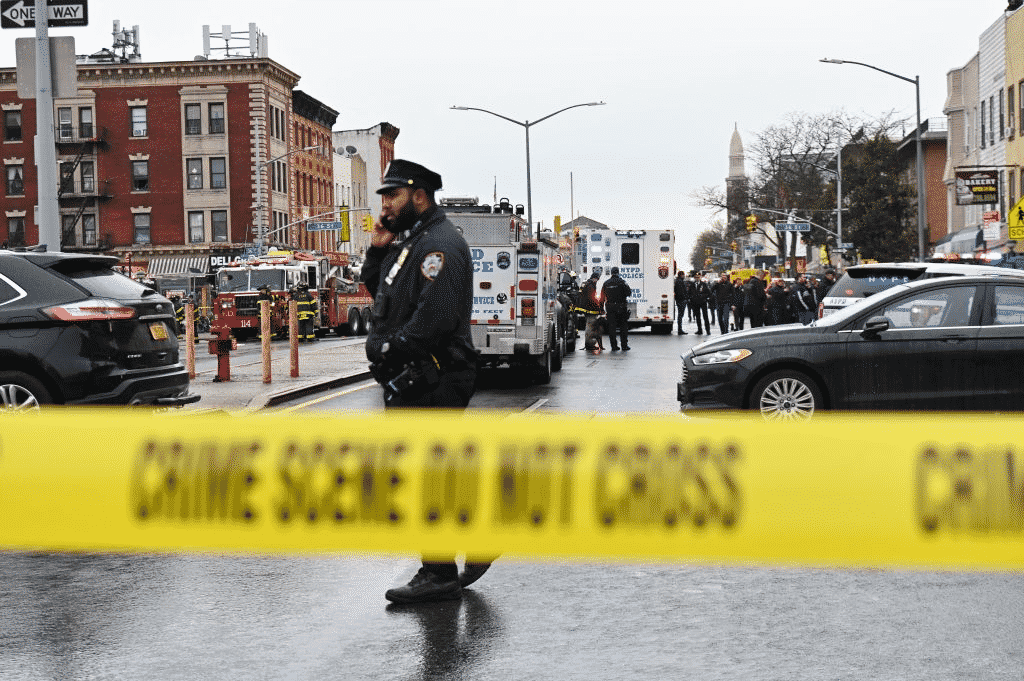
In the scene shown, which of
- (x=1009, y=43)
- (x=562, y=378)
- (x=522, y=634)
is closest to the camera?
(x=522, y=634)

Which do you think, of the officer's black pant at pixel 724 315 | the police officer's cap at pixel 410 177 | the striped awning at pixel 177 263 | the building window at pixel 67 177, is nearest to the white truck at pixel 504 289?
the police officer's cap at pixel 410 177

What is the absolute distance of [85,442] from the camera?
539 cm

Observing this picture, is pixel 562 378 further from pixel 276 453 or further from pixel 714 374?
pixel 276 453

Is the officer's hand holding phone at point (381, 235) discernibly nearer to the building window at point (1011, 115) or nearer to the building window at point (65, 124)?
the building window at point (1011, 115)

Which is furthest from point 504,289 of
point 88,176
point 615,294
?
point 88,176

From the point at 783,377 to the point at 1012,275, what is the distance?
2.30 metres

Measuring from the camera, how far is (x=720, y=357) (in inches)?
519

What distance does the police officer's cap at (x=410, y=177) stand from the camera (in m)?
6.44

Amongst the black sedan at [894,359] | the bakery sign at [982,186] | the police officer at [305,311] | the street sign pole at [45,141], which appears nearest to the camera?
the black sedan at [894,359]

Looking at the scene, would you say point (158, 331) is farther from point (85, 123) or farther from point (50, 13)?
point (85, 123)

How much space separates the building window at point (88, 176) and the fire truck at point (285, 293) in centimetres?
2884

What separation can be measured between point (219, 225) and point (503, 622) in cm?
7137

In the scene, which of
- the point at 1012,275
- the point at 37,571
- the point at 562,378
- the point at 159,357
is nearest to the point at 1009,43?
the point at 562,378

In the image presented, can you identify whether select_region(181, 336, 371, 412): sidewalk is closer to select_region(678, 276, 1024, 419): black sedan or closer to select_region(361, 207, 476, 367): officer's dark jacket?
select_region(678, 276, 1024, 419): black sedan
